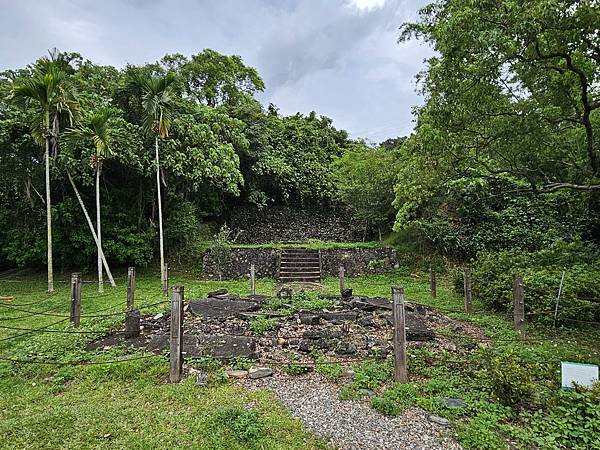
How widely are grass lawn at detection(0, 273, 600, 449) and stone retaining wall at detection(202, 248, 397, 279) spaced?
7685 mm

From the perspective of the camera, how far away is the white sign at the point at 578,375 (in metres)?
3.16

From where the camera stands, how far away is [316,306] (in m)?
7.15

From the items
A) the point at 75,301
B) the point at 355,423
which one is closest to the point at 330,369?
the point at 355,423

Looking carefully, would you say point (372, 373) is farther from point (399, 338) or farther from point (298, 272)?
point (298, 272)

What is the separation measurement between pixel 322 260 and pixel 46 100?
1038cm

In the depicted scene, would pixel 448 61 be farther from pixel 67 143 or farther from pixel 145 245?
pixel 145 245

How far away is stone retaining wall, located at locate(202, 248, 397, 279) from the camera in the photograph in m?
Answer: 13.2

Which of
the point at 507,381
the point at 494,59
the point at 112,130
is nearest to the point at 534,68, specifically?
the point at 494,59

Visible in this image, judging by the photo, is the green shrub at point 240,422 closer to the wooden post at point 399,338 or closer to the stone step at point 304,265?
the wooden post at point 399,338

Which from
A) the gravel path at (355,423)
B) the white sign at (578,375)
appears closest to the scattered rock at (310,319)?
the gravel path at (355,423)

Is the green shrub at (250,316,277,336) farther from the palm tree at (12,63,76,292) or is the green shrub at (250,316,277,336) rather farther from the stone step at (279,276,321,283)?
the palm tree at (12,63,76,292)

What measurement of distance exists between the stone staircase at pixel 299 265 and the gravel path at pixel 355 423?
8.74 m

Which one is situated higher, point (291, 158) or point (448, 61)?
point (291, 158)

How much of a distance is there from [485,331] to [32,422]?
643 cm
